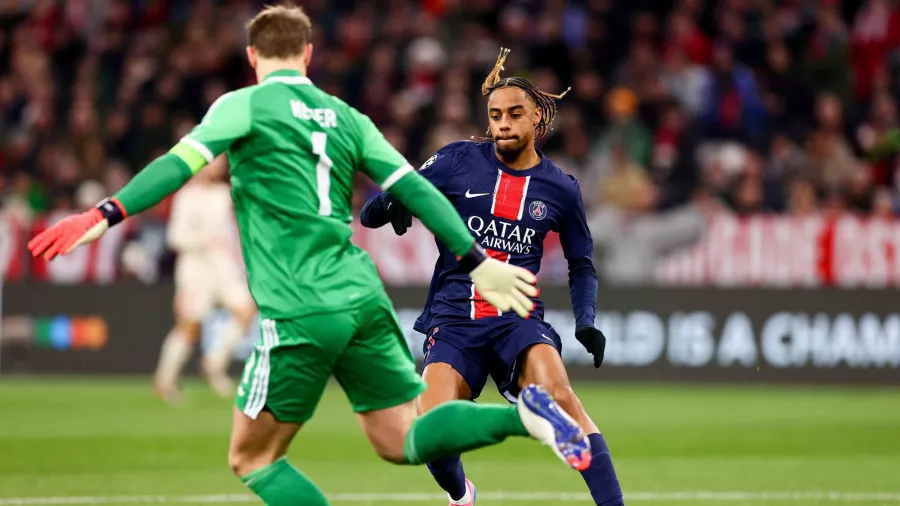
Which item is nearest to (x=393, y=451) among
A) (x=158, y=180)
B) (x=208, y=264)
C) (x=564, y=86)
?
(x=158, y=180)

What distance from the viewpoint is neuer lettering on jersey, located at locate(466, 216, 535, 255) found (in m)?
6.68

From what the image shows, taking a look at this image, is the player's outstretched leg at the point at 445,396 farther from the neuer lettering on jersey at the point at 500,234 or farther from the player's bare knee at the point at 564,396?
the neuer lettering on jersey at the point at 500,234

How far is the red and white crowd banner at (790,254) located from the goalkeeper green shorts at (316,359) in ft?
37.0

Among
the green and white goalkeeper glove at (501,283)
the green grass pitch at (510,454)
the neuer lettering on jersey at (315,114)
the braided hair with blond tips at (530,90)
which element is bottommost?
the green grass pitch at (510,454)

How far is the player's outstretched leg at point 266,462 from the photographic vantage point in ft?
17.2

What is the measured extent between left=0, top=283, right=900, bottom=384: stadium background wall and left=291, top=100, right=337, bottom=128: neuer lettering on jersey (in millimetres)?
10748

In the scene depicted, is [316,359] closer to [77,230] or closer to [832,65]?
[77,230]

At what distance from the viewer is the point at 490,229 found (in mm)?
6684

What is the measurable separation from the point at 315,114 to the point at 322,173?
221 mm

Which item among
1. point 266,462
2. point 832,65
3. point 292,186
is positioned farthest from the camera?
point 832,65

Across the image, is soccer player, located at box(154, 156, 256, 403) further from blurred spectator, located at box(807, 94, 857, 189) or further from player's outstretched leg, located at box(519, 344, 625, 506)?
player's outstretched leg, located at box(519, 344, 625, 506)

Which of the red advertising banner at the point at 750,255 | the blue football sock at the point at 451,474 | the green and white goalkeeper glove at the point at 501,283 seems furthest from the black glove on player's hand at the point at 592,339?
the red advertising banner at the point at 750,255

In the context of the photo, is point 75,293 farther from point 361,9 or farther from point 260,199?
point 260,199

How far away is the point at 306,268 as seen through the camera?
5.21 m
